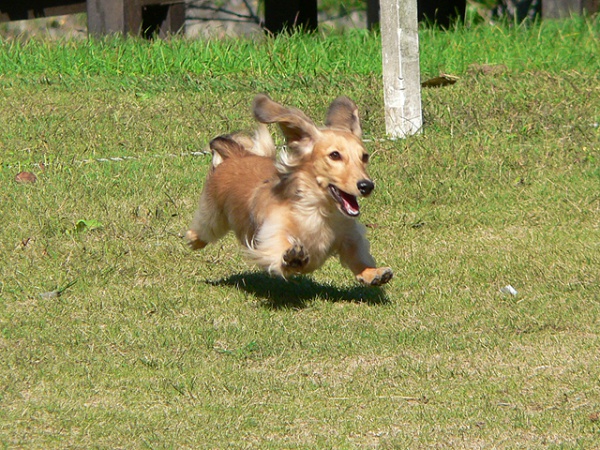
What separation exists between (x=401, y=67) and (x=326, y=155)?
10.1ft

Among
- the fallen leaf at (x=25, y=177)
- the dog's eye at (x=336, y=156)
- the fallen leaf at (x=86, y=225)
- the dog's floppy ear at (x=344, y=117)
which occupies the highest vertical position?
the dog's floppy ear at (x=344, y=117)

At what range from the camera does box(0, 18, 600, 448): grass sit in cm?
438

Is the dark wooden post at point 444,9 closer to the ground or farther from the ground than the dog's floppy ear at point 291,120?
farther from the ground

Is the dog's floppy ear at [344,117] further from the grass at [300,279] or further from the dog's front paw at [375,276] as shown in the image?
the grass at [300,279]

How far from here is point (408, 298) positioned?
5.86 m

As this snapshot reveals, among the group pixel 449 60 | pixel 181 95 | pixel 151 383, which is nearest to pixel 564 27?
pixel 449 60

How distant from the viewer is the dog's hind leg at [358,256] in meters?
5.64

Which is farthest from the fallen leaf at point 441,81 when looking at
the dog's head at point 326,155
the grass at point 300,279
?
the dog's head at point 326,155

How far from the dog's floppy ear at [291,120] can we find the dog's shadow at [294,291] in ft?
2.68

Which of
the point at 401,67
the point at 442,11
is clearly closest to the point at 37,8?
the point at 442,11

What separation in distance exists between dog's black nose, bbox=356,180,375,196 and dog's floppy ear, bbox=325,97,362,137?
0.68 metres

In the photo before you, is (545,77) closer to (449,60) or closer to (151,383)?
(449,60)

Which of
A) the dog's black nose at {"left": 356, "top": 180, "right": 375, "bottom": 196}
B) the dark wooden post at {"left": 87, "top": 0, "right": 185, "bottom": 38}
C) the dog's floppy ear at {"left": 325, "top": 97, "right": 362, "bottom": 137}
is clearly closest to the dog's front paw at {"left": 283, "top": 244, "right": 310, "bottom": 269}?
the dog's black nose at {"left": 356, "top": 180, "right": 375, "bottom": 196}

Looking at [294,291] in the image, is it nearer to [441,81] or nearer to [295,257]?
[295,257]
